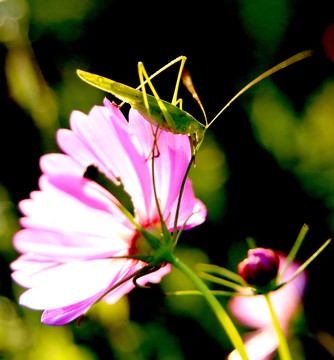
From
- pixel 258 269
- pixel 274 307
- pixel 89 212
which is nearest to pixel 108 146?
pixel 89 212

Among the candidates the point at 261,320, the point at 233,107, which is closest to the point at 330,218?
the point at 233,107

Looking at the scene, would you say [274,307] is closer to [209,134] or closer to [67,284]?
[67,284]

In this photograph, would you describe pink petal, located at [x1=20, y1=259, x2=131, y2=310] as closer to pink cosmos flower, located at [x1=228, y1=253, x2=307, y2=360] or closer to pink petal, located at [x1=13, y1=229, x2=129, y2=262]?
pink petal, located at [x1=13, y1=229, x2=129, y2=262]

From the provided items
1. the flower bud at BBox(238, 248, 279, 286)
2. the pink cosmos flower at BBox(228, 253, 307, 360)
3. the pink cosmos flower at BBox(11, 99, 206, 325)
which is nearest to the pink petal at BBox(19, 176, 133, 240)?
the pink cosmos flower at BBox(11, 99, 206, 325)

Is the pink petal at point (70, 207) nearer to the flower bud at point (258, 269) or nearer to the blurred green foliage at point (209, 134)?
the flower bud at point (258, 269)

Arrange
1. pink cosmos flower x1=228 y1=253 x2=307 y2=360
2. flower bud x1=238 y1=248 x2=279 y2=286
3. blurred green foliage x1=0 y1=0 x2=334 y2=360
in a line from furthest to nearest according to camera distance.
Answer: blurred green foliage x1=0 y1=0 x2=334 y2=360 → pink cosmos flower x1=228 y1=253 x2=307 y2=360 → flower bud x1=238 y1=248 x2=279 y2=286

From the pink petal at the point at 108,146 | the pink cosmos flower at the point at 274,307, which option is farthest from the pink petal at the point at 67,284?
the pink cosmos flower at the point at 274,307

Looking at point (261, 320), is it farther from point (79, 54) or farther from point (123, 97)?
point (79, 54)
